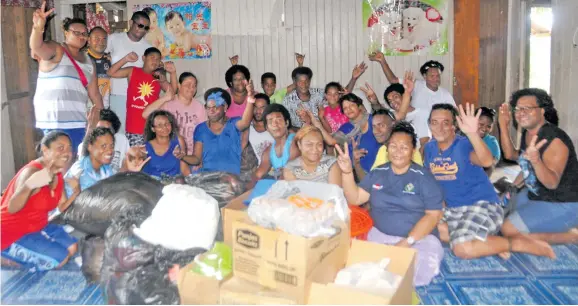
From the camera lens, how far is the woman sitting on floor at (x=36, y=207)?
129 inches

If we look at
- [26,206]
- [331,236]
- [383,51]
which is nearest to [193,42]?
[383,51]

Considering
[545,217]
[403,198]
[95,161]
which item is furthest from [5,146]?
[545,217]

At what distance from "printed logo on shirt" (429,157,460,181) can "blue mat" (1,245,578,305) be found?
543 mm

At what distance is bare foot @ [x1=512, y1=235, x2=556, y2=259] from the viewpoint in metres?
3.45

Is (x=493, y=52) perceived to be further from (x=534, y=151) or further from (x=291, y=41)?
(x=534, y=151)

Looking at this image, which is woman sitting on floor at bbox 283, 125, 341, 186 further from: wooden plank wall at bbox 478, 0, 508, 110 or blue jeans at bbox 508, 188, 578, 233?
wooden plank wall at bbox 478, 0, 508, 110

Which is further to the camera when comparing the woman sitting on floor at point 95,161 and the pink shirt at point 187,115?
the pink shirt at point 187,115

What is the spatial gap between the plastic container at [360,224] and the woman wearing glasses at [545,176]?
1.05 metres

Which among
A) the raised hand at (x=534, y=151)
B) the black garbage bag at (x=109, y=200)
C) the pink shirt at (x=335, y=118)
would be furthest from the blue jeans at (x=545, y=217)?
the black garbage bag at (x=109, y=200)

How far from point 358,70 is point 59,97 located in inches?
125

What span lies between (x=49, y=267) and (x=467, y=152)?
2.87m

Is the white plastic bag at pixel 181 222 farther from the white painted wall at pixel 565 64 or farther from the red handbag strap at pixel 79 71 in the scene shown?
the white painted wall at pixel 565 64

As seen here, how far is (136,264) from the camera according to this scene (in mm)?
2680

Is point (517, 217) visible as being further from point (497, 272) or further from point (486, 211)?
point (497, 272)
